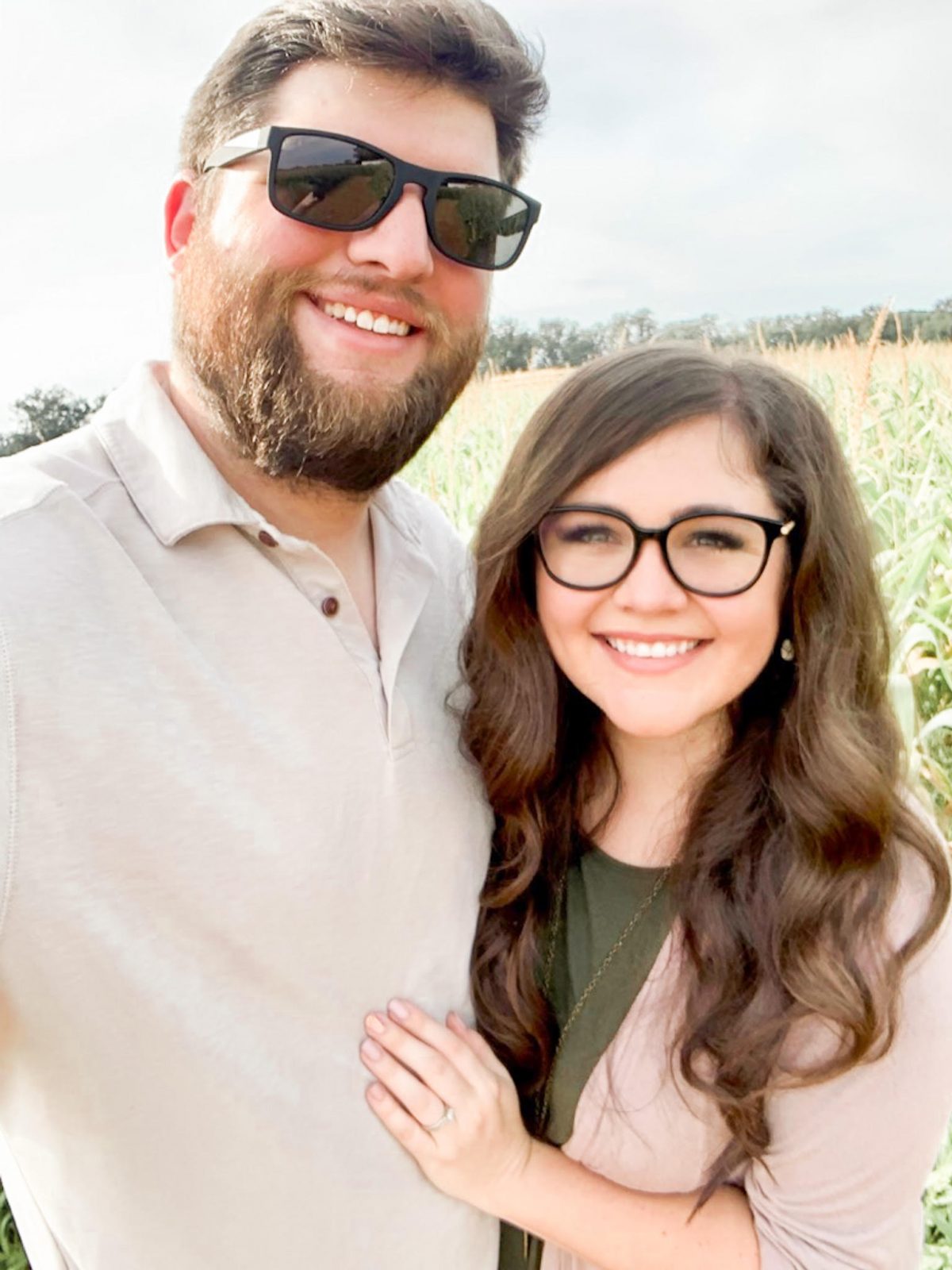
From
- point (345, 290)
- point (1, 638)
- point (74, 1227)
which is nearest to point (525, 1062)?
point (74, 1227)

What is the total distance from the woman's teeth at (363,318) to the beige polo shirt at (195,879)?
275mm

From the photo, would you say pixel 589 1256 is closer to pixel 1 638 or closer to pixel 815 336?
pixel 1 638

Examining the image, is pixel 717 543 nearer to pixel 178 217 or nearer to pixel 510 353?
pixel 178 217

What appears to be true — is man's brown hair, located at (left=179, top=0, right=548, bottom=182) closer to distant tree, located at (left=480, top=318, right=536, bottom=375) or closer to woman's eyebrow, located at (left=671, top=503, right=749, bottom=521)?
woman's eyebrow, located at (left=671, top=503, right=749, bottom=521)

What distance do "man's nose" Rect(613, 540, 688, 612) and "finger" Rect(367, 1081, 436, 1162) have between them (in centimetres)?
74

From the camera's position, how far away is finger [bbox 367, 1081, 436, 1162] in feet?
4.45

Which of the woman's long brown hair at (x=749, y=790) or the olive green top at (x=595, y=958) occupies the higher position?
the woman's long brown hair at (x=749, y=790)

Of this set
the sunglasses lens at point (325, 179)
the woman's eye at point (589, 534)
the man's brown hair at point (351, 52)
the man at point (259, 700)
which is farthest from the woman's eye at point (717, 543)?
the man's brown hair at point (351, 52)

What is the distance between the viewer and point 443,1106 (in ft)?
4.46

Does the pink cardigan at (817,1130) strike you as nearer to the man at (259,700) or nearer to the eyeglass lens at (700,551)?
the man at (259,700)

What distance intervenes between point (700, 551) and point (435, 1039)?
76 cm

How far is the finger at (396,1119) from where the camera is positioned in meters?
1.36

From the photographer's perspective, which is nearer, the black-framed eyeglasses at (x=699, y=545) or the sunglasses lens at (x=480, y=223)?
the black-framed eyeglasses at (x=699, y=545)

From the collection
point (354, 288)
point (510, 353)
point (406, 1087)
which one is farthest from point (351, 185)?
point (510, 353)
